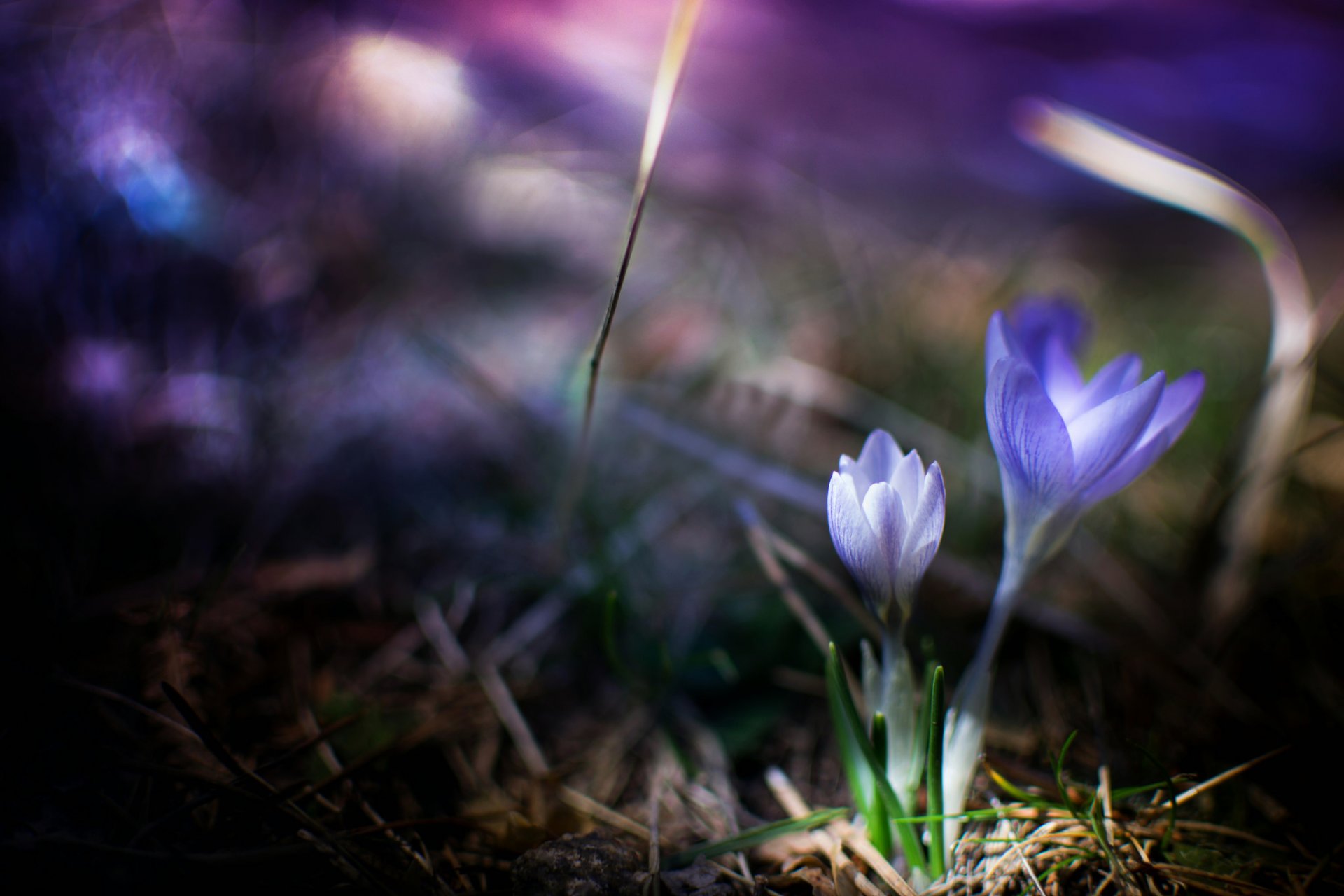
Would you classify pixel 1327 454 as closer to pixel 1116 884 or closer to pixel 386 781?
pixel 1116 884

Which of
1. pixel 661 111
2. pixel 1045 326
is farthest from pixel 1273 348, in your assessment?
pixel 661 111

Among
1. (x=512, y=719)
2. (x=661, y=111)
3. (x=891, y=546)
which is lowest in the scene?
(x=512, y=719)

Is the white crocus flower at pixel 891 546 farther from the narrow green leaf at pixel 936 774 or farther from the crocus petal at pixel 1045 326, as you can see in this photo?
the crocus petal at pixel 1045 326

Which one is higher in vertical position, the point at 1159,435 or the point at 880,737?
the point at 1159,435

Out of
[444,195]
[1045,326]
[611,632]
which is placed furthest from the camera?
[444,195]

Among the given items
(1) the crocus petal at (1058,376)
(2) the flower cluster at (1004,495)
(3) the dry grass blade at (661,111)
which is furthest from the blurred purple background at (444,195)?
(1) the crocus petal at (1058,376)

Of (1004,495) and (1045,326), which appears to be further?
(1045,326)

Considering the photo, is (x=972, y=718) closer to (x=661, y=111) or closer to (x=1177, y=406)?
(x=1177, y=406)
